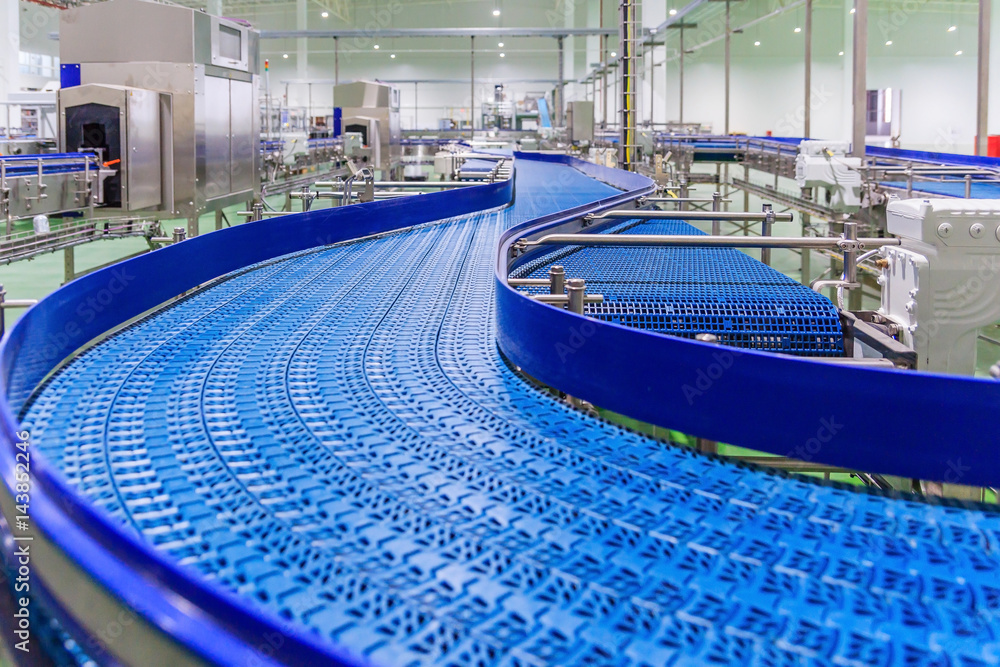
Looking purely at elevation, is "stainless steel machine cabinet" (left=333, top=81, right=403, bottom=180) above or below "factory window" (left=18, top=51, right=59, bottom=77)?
below

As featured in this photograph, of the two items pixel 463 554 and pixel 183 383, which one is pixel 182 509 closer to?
pixel 463 554

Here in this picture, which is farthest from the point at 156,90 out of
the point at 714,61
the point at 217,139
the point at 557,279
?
the point at 714,61

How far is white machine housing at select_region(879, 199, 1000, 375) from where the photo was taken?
2551mm

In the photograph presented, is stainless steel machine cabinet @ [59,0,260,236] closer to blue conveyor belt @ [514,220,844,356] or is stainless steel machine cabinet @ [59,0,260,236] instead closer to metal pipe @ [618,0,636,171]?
blue conveyor belt @ [514,220,844,356]

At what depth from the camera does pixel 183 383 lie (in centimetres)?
186

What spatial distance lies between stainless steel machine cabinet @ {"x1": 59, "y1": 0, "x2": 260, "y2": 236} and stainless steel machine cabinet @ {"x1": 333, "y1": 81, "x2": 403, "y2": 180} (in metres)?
6.18

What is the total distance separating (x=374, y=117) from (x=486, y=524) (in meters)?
13.2

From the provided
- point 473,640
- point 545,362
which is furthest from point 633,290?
point 473,640

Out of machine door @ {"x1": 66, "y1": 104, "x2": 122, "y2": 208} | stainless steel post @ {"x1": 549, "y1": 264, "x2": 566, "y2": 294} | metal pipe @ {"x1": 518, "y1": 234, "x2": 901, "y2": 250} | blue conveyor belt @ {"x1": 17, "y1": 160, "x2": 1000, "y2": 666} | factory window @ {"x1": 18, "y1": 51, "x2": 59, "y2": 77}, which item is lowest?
blue conveyor belt @ {"x1": 17, "y1": 160, "x2": 1000, "y2": 666}

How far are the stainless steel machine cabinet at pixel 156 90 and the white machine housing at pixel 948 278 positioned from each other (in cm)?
461

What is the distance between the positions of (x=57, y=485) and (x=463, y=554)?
0.52 metres

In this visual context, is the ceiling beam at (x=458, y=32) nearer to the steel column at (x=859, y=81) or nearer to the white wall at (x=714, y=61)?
the white wall at (x=714, y=61)

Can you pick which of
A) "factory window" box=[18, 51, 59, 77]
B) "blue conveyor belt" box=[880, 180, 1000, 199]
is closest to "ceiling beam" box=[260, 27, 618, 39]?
"factory window" box=[18, 51, 59, 77]

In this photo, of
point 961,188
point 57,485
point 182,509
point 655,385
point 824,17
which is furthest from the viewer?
point 824,17
